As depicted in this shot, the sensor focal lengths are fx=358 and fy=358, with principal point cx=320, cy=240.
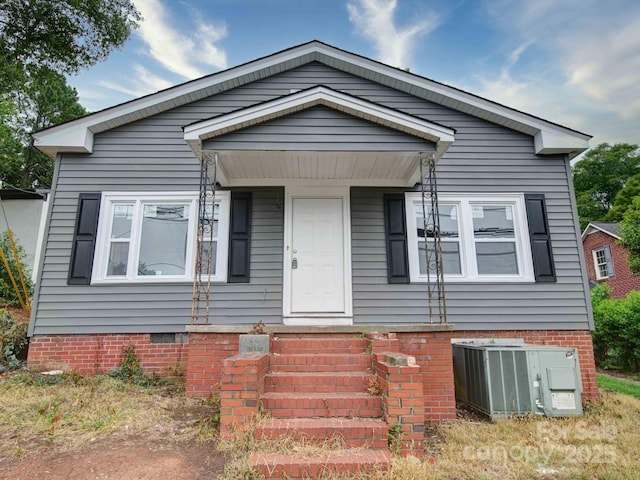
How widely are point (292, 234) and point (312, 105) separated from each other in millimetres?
1916

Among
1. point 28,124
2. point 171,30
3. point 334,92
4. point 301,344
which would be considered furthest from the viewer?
point 28,124

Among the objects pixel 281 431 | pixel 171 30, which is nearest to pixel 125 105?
pixel 281 431

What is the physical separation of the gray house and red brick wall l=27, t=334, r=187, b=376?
0.02m

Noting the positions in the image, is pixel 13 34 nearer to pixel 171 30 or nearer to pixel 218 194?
pixel 171 30

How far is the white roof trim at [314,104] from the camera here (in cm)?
432

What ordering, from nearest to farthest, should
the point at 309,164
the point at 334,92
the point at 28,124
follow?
the point at 334,92 < the point at 309,164 < the point at 28,124

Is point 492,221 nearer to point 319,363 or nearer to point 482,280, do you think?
point 482,280

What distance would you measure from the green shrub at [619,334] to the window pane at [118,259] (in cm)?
969

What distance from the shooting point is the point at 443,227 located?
5715 mm

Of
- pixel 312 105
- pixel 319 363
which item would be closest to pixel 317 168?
pixel 312 105

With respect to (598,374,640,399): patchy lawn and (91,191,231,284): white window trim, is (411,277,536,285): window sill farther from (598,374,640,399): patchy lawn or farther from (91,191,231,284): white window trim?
(91,191,231,284): white window trim

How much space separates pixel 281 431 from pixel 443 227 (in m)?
4.07

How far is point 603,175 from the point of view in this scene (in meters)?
32.9

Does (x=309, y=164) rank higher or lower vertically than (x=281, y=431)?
higher
